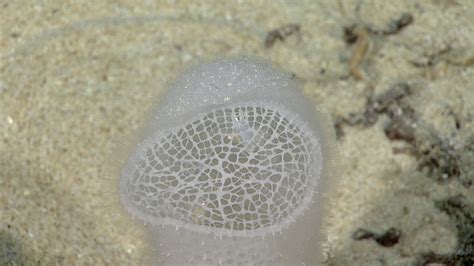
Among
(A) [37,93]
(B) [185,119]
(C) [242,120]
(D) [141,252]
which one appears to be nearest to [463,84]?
(C) [242,120]

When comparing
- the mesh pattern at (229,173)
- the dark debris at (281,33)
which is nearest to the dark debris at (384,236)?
the mesh pattern at (229,173)

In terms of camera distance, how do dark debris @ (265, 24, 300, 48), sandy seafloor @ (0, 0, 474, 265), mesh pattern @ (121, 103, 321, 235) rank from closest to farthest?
mesh pattern @ (121, 103, 321, 235), sandy seafloor @ (0, 0, 474, 265), dark debris @ (265, 24, 300, 48)

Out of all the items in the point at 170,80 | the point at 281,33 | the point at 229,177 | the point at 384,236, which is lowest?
the point at 384,236

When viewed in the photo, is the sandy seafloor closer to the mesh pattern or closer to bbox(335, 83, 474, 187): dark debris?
bbox(335, 83, 474, 187): dark debris

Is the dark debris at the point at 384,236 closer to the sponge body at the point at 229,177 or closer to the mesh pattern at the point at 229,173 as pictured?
the sponge body at the point at 229,177

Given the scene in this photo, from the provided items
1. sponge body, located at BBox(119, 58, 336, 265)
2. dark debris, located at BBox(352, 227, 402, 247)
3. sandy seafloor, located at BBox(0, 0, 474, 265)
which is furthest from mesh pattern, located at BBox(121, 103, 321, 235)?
dark debris, located at BBox(352, 227, 402, 247)

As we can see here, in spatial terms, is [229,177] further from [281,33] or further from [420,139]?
[420,139]

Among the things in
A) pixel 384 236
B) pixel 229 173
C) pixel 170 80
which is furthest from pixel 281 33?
pixel 384 236
